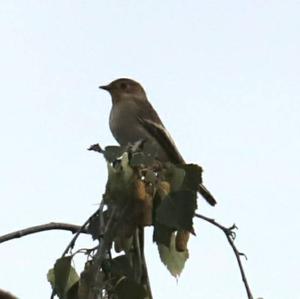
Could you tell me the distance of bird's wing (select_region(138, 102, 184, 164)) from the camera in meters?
8.48

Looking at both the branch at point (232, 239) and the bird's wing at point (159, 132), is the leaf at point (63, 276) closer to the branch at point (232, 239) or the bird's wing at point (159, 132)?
the branch at point (232, 239)

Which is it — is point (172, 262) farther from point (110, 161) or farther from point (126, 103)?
point (126, 103)

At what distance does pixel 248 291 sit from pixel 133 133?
5578mm

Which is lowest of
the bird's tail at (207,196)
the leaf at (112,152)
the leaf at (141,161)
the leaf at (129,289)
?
the leaf at (129,289)

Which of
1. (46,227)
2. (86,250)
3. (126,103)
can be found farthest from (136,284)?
(126,103)

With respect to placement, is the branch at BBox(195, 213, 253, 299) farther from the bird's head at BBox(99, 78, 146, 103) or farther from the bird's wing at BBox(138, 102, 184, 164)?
the bird's head at BBox(99, 78, 146, 103)

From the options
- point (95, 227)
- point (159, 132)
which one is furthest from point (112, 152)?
point (159, 132)

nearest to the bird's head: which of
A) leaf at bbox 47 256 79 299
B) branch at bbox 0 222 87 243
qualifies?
branch at bbox 0 222 87 243

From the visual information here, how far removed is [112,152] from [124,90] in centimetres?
668

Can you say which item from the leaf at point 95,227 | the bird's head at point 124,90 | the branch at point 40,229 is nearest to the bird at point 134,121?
the bird's head at point 124,90

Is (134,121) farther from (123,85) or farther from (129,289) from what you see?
(129,289)

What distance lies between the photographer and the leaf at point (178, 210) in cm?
401

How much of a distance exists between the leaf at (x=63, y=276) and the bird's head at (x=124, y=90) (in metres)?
6.27

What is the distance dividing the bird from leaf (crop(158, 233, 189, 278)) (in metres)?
3.49
